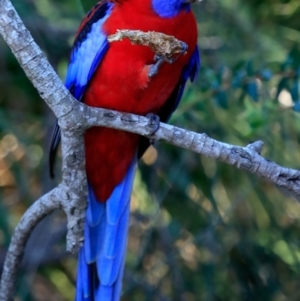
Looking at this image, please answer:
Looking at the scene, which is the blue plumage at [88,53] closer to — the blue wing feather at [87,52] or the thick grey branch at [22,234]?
the blue wing feather at [87,52]

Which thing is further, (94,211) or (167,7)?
(94,211)

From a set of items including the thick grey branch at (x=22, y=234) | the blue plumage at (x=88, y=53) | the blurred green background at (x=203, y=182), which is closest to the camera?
the thick grey branch at (x=22, y=234)

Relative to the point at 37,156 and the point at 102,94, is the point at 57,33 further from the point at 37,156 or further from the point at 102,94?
the point at 102,94

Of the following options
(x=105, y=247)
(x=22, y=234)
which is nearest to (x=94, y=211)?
(x=105, y=247)

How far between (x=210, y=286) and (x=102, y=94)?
0.95 m

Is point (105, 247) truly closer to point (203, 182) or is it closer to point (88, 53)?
point (88, 53)

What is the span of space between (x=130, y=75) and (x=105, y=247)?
584mm

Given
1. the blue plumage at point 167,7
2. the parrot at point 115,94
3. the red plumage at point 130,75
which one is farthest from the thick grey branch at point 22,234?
the blue plumage at point 167,7

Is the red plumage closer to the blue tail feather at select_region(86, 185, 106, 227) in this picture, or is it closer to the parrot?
the parrot

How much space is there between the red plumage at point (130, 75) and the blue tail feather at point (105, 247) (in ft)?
0.53

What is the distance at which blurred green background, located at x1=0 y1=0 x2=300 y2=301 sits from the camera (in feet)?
8.19

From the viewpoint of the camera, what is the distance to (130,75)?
1.87m

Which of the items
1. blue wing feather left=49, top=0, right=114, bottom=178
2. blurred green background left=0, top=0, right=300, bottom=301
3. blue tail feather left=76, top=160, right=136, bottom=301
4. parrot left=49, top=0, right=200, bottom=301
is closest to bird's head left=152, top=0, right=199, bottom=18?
parrot left=49, top=0, right=200, bottom=301

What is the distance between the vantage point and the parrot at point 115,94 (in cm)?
185
